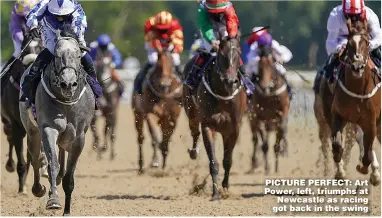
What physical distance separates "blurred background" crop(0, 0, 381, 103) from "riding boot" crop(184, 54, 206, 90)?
1032 centimetres

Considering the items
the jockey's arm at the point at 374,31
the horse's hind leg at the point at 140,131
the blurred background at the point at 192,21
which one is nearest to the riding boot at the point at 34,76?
the jockey's arm at the point at 374,31

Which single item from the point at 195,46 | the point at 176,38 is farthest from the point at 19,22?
the point at 195,46

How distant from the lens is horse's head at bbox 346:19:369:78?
424 inches

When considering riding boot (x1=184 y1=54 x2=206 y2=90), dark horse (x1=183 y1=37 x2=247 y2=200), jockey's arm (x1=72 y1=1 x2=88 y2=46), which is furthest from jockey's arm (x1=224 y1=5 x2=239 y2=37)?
jockey's arm (x1=72 y1=1 x2=88 y2=46)

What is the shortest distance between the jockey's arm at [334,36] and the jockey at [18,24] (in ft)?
11.4

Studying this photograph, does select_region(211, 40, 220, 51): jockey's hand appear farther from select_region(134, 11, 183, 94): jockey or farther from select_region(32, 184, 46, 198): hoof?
select_region(134, 11, 183, 94): jockey

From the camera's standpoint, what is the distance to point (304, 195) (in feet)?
38.7

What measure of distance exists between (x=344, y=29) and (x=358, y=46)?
4.73ft

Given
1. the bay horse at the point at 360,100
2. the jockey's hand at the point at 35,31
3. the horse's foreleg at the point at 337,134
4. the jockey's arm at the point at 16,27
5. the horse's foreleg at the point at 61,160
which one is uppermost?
the jockey's arm at the point at 16,27

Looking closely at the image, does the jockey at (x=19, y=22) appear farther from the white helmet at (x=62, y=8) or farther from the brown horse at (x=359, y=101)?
the brown horse at (x=359, y=101)

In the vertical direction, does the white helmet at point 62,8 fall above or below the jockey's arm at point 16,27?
below

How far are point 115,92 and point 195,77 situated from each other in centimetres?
652

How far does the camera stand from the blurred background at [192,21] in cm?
2978

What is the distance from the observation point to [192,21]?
36.8 metres
